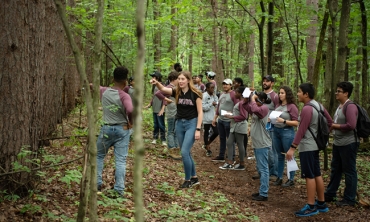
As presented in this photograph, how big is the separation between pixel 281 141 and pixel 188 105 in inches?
102

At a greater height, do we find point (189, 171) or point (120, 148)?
point (120, 148)

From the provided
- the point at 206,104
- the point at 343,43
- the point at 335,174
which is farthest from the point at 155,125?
the point at 343,43

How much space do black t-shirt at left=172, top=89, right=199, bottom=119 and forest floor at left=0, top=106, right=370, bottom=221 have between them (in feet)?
4.64

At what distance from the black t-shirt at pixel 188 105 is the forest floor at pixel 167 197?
141 centimetres

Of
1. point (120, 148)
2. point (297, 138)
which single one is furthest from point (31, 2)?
point (297, 138)

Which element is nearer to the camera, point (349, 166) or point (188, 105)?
point (349, 166)

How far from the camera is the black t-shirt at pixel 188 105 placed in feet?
20.9

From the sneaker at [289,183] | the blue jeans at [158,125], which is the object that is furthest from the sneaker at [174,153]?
the sneaker at [289,183]

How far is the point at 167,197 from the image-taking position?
19.2 ft

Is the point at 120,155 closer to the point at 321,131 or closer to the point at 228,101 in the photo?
the point at 321,131

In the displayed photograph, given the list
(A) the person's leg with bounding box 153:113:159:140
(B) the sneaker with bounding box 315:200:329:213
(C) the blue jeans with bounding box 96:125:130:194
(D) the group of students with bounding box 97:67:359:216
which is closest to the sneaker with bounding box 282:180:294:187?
(D) the group of students with bounding box 97:67:359:216

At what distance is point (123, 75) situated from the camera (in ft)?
16.9

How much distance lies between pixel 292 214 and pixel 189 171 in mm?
2066

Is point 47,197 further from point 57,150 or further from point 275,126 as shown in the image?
point 275,126
